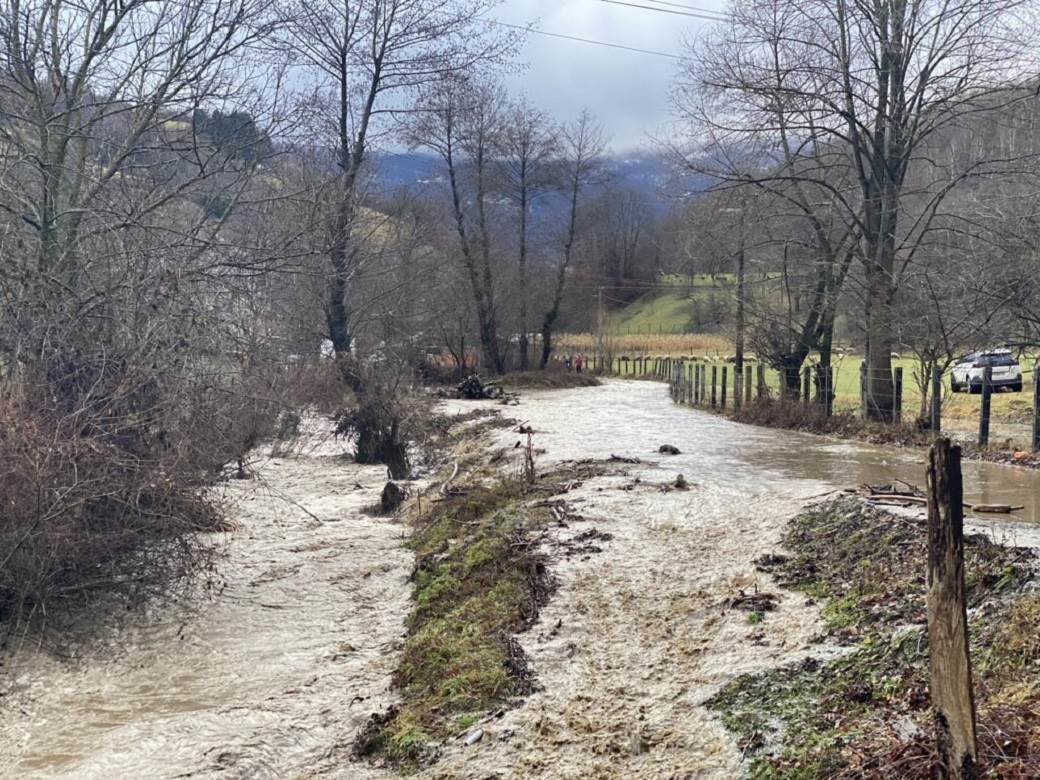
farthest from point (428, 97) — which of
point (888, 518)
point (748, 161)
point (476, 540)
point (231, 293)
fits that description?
point (888, 518)

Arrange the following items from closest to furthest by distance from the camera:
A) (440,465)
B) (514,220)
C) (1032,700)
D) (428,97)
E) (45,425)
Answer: (1032,700), (45,425), (440,465), (428,97), (514,220)

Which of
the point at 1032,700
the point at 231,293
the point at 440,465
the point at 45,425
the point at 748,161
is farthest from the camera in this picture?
the point at 748,161

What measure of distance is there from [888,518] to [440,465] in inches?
424

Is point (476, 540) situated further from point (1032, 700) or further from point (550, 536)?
point (1032, 700)

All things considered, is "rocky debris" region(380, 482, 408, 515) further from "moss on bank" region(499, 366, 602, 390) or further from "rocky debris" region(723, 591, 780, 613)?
"moss on bank" region(499, 366, 602, 390)

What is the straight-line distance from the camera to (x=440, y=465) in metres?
17.4

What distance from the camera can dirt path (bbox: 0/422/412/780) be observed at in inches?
219

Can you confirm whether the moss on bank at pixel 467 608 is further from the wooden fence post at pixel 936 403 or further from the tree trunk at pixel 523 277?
the tree trunk at pixel 523 277

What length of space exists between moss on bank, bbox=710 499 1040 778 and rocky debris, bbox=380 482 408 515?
6926 mm

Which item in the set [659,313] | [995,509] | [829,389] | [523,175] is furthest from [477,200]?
[659,313]

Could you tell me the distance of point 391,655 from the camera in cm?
723

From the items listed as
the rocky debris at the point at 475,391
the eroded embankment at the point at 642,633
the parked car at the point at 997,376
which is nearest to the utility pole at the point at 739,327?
the parked car at the point at 997,376

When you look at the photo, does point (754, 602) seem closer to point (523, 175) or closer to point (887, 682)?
point (887, 682)

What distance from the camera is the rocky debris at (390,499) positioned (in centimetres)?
1287
